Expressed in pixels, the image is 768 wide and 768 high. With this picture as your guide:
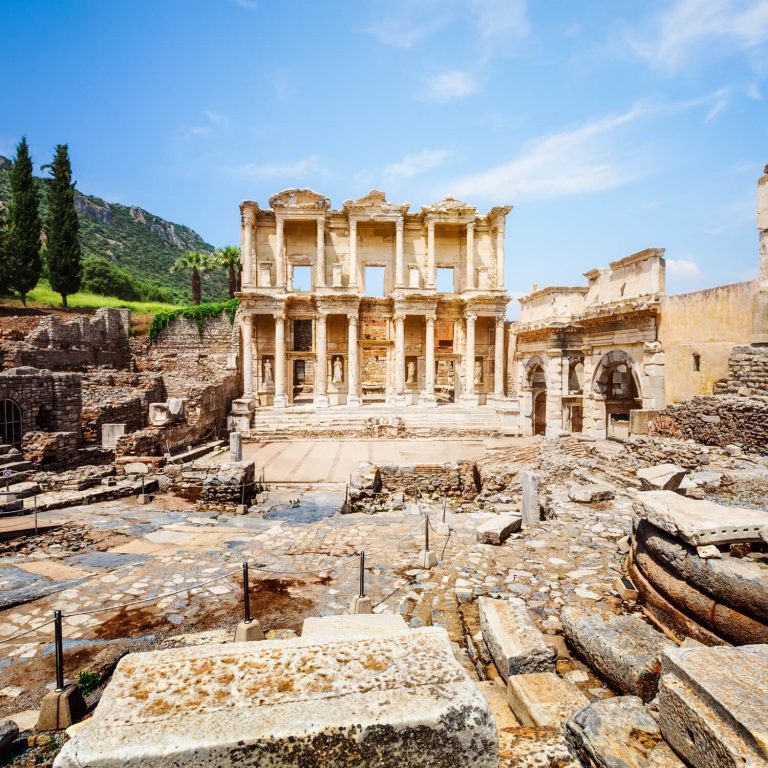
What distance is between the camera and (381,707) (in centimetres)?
180

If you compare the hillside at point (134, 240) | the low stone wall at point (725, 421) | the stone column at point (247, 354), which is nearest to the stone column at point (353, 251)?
the stone column at point (247, 354)

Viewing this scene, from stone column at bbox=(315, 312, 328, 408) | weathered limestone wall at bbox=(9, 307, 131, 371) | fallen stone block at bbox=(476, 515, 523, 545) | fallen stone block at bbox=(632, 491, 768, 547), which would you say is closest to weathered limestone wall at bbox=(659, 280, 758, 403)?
fallen stone block at bbox=(476, 515, 523, 545)

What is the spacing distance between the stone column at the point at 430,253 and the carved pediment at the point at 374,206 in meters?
1.96

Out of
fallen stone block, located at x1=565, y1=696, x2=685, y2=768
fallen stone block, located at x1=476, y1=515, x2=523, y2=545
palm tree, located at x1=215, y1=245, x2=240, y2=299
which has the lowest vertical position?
fallen stone block, located at x1=476, y1=515, x2=523, y2=545

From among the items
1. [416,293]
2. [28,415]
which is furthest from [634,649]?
[416,293]

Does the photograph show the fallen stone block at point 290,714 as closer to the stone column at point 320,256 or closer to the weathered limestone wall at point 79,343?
the stone column at point 320,256

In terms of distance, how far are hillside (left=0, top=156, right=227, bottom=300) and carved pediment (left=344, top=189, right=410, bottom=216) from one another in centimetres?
3518

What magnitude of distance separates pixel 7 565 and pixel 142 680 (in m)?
7.69

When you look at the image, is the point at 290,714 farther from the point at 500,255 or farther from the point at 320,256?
the point at 500,255

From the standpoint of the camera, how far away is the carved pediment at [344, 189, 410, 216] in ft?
91.6

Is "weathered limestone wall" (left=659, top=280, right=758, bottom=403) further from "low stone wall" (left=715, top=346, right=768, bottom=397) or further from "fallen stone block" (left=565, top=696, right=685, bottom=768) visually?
"fallen stone block" (left=565, top=696, right=685, bottom=768)

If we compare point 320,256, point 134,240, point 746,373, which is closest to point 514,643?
point 746,373

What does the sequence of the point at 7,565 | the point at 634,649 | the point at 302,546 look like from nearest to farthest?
the point at 634,649 < the point at 7,565 < the point at 302,546

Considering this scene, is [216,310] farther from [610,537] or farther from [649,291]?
[610,537]
